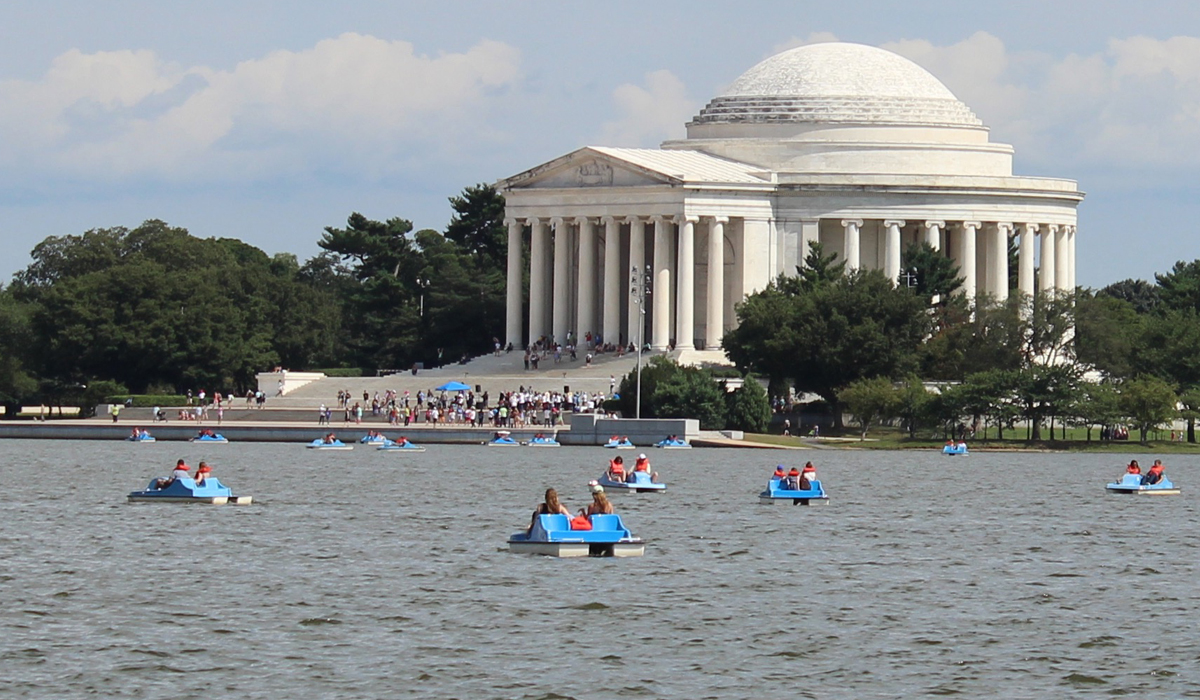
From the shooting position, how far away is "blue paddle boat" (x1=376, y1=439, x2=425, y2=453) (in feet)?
406

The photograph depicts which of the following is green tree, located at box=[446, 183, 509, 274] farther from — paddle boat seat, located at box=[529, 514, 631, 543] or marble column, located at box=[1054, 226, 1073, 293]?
paddle boat seat, located at box=[529, 514, 631, 543]

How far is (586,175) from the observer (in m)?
159

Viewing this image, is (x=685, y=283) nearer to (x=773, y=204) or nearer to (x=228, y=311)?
(x=773, y=204)

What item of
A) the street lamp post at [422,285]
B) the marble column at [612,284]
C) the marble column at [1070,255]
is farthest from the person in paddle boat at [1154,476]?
the street lamp post at [422,285]

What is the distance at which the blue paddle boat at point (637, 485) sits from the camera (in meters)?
89.1

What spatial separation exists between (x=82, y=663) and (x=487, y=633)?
804 centimetres

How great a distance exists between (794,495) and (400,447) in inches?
1669

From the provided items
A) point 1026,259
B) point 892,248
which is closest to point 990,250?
point 1026,259

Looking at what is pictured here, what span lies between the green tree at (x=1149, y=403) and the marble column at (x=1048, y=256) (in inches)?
1690

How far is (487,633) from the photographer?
51.5 m

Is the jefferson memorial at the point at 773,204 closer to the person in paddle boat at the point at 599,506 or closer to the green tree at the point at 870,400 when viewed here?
the green tree at the point at 870,400

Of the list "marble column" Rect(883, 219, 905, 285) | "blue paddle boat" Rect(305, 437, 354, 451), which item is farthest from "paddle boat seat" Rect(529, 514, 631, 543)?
"marble column" Rect(883, 219, 905, 285)

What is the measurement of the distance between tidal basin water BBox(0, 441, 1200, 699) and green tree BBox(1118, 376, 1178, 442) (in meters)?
29.4

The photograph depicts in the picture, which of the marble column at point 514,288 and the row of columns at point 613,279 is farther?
the marble column at point 514,288
